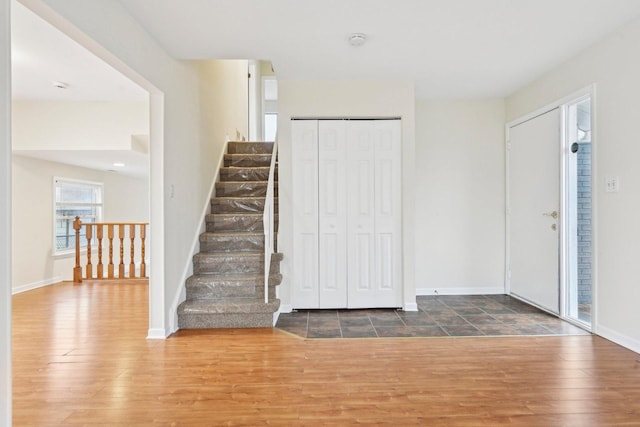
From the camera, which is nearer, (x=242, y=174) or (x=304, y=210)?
(x=304, y=210)

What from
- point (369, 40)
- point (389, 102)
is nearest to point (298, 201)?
point (389, 102)

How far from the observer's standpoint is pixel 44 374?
91.0 inches

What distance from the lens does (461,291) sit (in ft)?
14.4

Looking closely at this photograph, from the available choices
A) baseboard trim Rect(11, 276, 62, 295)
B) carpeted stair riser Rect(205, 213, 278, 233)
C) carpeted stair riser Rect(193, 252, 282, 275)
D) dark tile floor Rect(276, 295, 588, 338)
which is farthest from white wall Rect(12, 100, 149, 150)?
dark tile floor Rect(276, 295, 588, 338)

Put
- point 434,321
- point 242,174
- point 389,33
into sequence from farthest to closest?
point 242,174
point 434,321
point 389,33

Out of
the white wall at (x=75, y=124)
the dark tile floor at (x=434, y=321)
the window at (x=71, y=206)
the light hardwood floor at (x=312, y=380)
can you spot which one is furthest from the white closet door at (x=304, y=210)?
the window at (x=71, y=206)

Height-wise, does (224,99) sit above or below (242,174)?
above

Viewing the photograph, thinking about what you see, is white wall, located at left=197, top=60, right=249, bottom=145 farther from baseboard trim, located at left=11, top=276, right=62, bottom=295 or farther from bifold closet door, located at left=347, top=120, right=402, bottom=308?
baseboard trim, located at left=11, top=276, right=62, bottom=295

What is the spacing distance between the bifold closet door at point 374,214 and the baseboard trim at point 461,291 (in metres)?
0.77

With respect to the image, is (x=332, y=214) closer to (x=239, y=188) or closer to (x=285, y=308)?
(x=285, y=308)

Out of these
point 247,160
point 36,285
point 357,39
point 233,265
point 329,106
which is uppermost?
point 357,39

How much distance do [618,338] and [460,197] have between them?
2104 mm

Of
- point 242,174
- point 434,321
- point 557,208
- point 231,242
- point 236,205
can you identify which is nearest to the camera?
point 434,321

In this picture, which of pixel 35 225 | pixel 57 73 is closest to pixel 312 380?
pixel 57 73
